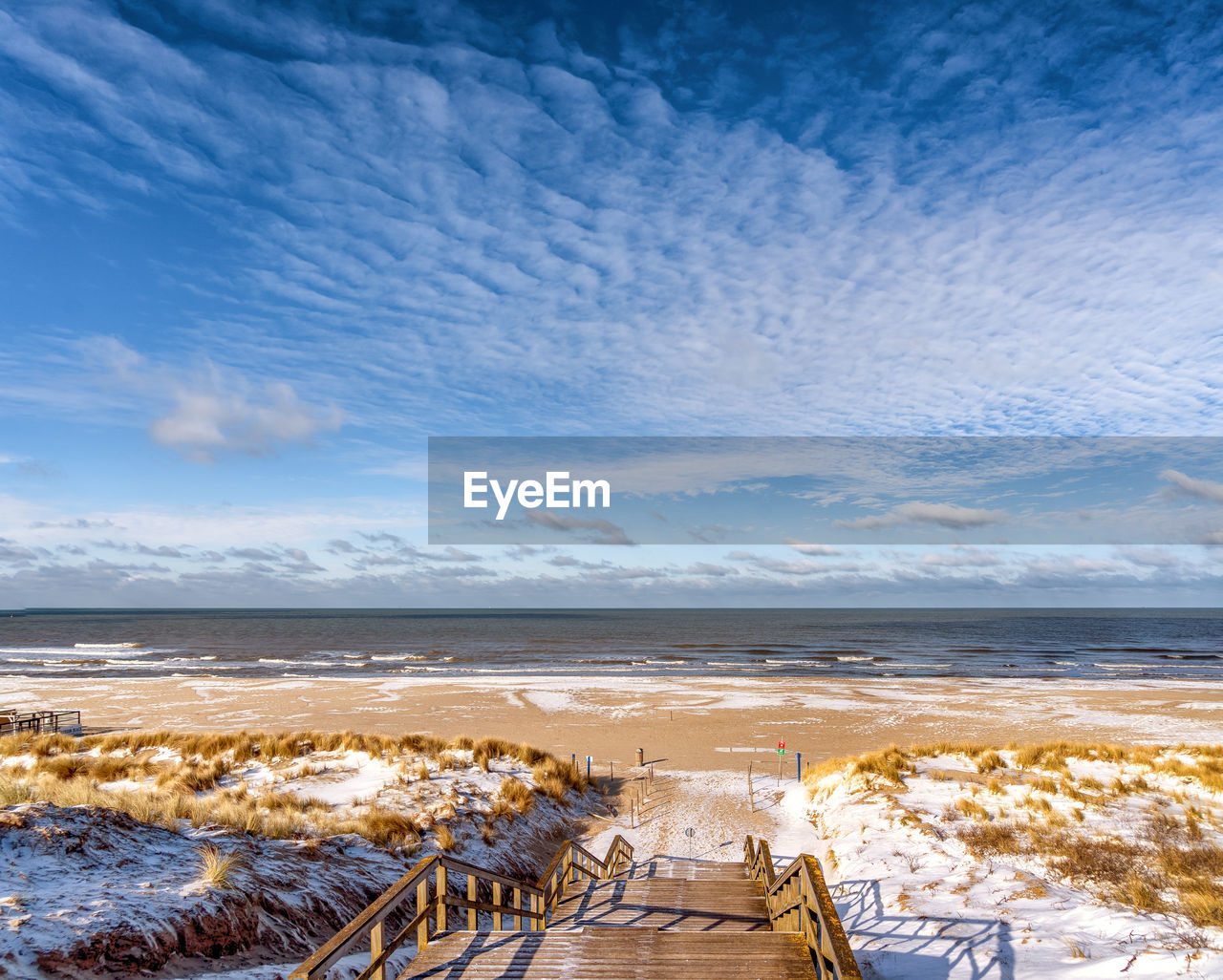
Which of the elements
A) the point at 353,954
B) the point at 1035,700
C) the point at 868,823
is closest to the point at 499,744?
the point at 868,823

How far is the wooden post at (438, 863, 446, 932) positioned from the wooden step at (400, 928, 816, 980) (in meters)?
0.28

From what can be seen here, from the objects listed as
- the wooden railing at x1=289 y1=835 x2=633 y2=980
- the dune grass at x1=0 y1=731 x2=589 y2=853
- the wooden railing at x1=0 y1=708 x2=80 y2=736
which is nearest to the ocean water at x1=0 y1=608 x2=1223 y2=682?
the wooden railing at x1=0 y1=708 x2=80 y2=736

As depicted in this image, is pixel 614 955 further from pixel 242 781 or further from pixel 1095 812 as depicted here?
pixel 242 781

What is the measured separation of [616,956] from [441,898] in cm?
163

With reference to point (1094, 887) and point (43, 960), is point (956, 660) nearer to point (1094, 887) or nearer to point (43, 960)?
point (1094, 887)

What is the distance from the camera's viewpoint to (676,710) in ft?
116

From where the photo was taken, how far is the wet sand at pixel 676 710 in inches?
1092

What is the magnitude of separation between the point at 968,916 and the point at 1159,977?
8.93ft

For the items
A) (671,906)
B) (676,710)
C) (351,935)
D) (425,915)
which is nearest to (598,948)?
(425,915)

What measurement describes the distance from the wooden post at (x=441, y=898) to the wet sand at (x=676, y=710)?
18009 mm

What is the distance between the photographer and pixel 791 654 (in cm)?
6669

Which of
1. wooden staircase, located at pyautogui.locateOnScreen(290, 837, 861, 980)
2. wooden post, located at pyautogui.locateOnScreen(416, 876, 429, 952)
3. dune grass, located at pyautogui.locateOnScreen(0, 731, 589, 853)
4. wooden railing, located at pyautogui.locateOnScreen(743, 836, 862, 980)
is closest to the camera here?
wooden railing, located at pyautogui.locateOnScreen(743, 836, 862, 980)

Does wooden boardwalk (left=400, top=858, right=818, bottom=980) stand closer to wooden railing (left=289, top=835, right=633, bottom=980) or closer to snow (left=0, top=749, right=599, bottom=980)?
wooden railing (left=289, top=835, right=633, bottom=980)

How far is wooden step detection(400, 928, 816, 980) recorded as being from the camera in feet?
14.4
